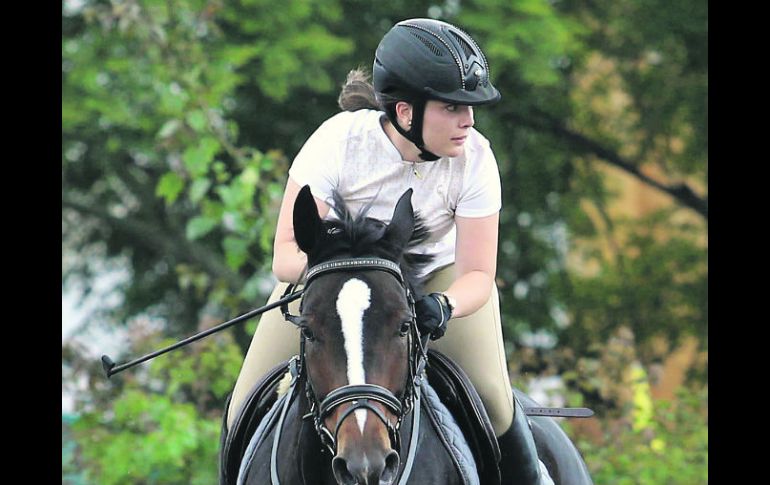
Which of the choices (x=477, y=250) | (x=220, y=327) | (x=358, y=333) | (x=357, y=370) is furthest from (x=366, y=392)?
(x=477, y=250)

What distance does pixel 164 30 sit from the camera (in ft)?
35.3

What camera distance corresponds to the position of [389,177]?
4.62 metres

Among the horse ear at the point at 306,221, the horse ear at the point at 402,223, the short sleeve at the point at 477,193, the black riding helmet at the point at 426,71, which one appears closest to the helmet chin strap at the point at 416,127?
the black riding helmet at the point at 426,71

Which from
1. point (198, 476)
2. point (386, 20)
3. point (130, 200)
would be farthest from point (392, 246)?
point (130, 200)

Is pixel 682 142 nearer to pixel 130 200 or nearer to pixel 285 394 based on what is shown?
pixel 130 200

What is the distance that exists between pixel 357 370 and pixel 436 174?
0.97 m

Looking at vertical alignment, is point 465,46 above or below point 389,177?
above

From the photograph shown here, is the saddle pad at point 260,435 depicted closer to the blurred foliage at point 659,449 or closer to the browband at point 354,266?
the browband at point 354,266

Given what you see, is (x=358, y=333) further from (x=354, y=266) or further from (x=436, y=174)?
(x=436, y=174)

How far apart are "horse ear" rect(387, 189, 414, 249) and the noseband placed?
0.10 meters

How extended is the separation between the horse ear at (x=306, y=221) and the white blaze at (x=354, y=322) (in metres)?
0.23

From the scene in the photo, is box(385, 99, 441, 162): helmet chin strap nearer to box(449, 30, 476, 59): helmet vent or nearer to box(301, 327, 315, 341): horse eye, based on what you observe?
box(449, 30, 476, 59): helmet vent
